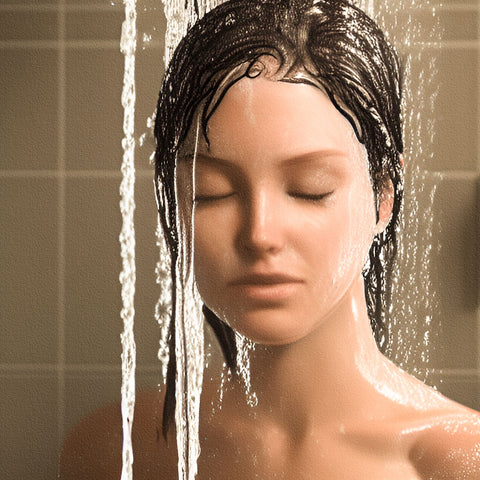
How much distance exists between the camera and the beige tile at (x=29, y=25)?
94 cm

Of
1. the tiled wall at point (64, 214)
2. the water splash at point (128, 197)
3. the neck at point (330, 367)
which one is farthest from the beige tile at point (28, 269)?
the neck at point (330, 367)

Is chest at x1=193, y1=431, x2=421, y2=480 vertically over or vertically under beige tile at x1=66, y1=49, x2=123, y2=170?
under

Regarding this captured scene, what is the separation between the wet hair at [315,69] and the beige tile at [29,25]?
19 cm

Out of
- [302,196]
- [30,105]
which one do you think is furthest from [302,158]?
[30,105]

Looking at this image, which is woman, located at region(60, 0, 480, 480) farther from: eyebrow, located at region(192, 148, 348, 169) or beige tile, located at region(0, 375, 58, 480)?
beige tile, located at region(0, 375, 58, 480)

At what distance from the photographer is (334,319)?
0.92 meters

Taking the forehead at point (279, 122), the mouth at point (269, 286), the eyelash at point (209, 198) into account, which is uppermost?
the forehead at point (279, 122)

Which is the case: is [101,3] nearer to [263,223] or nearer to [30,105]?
[30,105]

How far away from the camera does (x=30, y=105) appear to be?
938 mm

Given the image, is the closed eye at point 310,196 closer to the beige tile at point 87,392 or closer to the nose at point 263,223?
the nose at point 263,223

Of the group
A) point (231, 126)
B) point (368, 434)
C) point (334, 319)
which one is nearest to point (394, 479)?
point (368, 434)

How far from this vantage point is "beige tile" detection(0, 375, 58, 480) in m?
0.94

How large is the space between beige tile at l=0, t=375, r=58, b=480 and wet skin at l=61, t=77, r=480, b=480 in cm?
3

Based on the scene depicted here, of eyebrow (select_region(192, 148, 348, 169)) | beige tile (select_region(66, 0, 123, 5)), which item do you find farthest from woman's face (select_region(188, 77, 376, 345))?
beige tile (select_region(66, 0, 123, 5))
